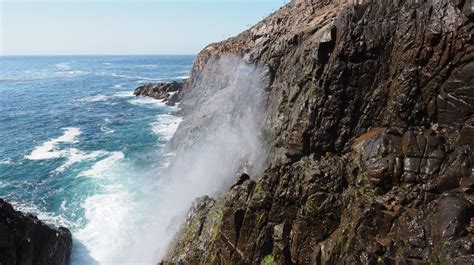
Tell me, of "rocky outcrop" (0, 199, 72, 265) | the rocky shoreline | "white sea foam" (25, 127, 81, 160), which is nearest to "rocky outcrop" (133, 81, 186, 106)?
"white sea foam" (25, 127, 81, 160)

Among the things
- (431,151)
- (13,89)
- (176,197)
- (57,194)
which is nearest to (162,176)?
(176,197)

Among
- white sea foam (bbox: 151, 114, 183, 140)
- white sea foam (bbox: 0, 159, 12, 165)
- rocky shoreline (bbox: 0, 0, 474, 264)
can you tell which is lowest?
white sea foam (bbox: 0, 159, 12, 165)

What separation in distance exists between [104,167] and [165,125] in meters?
20.7

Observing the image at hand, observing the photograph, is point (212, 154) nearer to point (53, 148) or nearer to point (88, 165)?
point (88, 165)

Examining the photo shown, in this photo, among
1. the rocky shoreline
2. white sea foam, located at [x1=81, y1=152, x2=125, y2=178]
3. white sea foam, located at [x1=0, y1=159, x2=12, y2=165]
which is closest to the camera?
the rocky shoreline

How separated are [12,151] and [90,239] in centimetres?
3292

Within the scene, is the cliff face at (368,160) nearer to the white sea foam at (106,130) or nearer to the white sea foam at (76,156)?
the white sea foam at (76,156)

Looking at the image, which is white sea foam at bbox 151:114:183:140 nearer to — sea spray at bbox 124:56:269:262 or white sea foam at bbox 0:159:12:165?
sea spray at bbox 124:56:269:262

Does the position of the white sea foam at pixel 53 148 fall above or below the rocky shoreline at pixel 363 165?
below

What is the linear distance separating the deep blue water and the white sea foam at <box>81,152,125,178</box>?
0.13 m

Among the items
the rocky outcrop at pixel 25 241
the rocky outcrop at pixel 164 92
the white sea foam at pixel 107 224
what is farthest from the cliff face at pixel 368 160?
the rocky outcrop at pixel 164 92

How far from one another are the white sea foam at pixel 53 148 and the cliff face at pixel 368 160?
37583 mm

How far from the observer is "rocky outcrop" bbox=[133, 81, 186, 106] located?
9244 cm

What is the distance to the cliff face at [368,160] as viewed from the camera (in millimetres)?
18750
